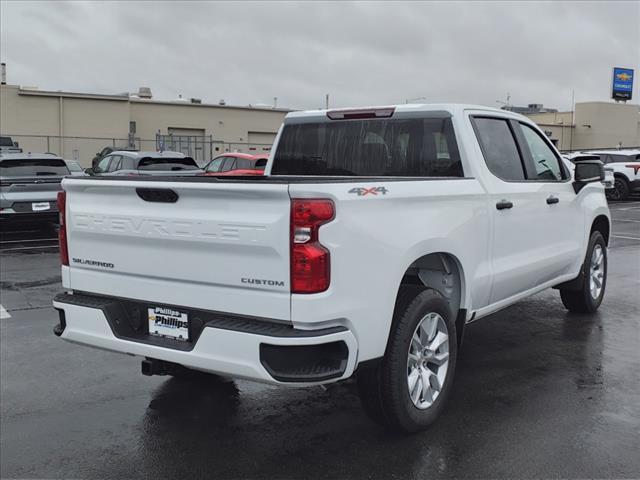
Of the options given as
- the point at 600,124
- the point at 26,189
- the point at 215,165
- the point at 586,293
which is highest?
the point at 600,124

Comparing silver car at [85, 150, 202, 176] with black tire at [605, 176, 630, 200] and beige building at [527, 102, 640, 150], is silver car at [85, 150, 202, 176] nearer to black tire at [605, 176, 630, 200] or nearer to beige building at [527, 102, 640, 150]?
black tire at [605, 176, 630, 200]

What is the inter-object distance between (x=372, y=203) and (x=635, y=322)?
4536mm

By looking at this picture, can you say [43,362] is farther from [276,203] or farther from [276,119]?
[276,119]

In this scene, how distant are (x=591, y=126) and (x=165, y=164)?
50110 millimetres

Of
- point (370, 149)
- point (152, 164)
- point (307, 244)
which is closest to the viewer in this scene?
point (307, 244)

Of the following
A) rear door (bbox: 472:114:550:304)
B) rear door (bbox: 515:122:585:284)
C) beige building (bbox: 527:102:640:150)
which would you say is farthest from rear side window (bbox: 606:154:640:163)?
beige building (bbox: 527:102:640:150)

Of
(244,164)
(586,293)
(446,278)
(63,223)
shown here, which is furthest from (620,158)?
(63,223)

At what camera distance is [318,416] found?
177 inches

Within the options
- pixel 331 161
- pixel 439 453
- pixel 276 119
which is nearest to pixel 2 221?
pixel 331 161

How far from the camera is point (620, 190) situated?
2612 cm

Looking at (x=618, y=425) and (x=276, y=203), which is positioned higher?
(x=276, y=203)

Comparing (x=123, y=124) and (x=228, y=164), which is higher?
(x=123, y=124)

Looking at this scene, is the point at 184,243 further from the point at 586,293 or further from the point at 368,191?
the point at 586,293

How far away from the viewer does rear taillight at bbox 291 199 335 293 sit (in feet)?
11.0
